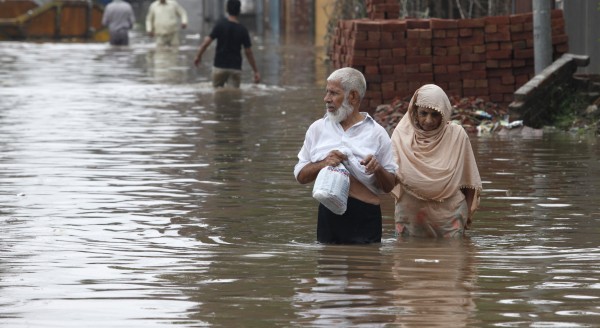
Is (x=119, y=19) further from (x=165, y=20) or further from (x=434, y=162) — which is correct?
(x=434, y=162)

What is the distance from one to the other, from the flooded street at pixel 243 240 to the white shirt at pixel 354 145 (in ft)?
1.57

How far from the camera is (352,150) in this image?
838 centimetres

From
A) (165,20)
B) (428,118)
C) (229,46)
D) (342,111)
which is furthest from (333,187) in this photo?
(165,20)

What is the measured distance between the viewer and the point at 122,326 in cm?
657

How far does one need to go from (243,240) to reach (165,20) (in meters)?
29.6

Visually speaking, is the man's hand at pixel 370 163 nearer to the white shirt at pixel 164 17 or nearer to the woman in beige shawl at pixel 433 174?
the woman in beige shawl at pixel 433 174

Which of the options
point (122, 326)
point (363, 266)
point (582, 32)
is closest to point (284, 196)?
point (363, 266)

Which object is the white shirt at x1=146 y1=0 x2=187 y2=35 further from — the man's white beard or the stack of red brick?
the man's white beard

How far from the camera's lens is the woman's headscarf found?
29.1 feet

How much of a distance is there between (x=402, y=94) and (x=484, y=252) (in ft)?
30.4

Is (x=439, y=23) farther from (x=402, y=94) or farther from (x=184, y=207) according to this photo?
(x=184, y=207)

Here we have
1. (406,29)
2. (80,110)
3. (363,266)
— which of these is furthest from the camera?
(80,110)

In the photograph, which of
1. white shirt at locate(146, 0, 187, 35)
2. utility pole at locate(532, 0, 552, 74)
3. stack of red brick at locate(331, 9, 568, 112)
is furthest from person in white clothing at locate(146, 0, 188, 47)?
utility pole at locate(532, 0, 552, 74)

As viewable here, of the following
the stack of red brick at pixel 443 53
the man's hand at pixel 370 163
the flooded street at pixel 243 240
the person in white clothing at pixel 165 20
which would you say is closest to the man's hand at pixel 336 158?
the man's hand at pixel 370 163
